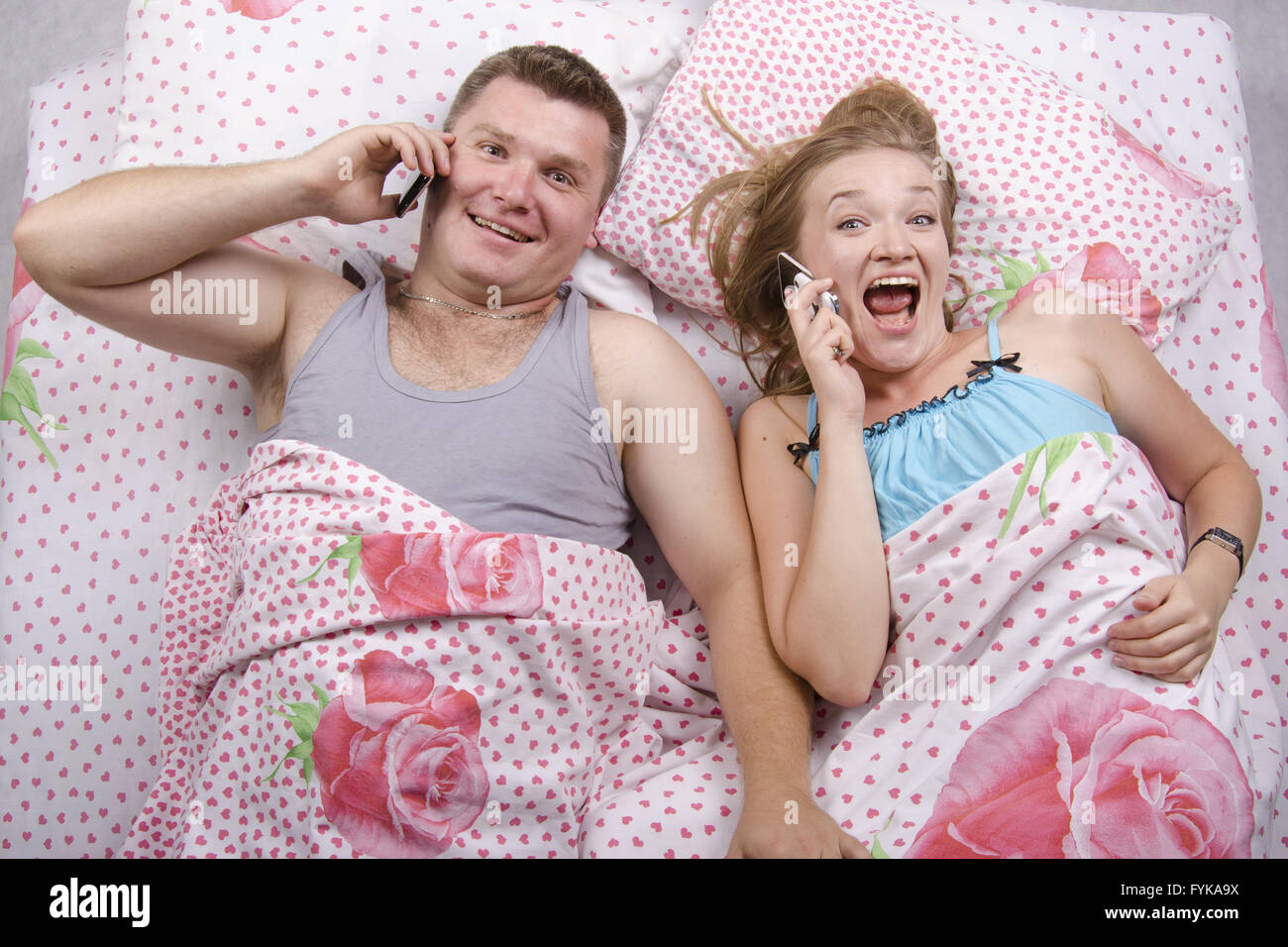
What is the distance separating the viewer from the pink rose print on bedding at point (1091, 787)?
100cm

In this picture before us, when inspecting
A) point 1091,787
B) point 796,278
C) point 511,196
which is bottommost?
point 1091,787

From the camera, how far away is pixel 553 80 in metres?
1.35

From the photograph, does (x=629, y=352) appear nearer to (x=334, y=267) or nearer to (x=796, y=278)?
(x=796, y=278)

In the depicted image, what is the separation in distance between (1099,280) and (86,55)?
6.84 ft

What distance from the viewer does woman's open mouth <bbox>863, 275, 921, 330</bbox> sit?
130cm

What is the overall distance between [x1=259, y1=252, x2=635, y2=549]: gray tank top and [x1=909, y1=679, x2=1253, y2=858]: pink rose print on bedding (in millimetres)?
526

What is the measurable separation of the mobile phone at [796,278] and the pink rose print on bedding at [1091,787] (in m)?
0.53

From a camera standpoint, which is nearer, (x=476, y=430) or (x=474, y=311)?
(x=476, y=430)

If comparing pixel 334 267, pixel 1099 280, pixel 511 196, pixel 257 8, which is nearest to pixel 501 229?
pixel 511 196

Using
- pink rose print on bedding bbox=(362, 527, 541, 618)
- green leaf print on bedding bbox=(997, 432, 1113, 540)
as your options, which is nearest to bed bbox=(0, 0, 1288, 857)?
pink rose print on bedding bbox=(362, 527, 541, 618)

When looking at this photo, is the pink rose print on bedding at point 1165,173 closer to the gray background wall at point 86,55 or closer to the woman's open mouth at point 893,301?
the woman's open mouth at point 893,301

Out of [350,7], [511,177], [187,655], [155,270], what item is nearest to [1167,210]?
[511,177]
